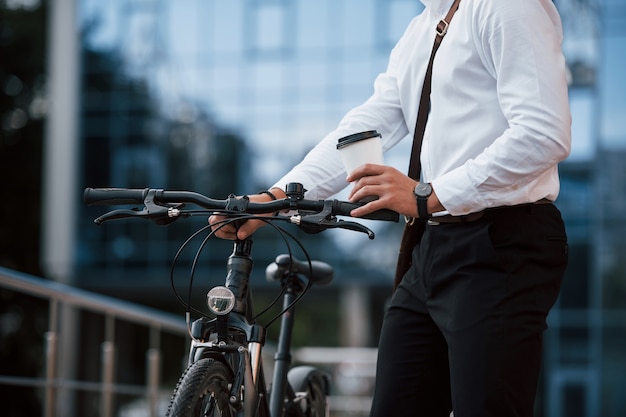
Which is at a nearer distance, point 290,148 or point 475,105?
point 475,105

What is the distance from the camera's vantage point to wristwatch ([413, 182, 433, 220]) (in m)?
2.50

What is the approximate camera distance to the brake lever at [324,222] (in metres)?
2.42

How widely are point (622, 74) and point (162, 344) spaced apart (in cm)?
1575

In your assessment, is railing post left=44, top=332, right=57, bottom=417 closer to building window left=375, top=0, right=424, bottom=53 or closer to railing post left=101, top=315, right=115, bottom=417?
railing post left=101, top=315, right=115, bottom=417

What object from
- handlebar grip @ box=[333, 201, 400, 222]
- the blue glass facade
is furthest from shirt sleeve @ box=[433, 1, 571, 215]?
the blue glass facade

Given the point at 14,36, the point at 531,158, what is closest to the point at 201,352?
the point at 531,158

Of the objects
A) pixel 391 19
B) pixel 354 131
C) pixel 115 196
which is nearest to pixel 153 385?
pixel 354 131

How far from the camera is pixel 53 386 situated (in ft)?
17.5

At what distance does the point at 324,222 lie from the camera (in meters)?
2.42

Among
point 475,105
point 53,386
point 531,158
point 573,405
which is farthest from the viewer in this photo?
point 573,405

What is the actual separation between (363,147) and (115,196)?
0.63m

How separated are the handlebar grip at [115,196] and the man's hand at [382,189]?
540 millimetres

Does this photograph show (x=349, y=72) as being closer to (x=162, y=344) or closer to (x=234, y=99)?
(x=234, y=99)

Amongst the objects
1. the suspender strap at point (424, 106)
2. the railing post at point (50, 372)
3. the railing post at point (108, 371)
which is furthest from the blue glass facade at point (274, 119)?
the suspender strap at point (424, 106)
